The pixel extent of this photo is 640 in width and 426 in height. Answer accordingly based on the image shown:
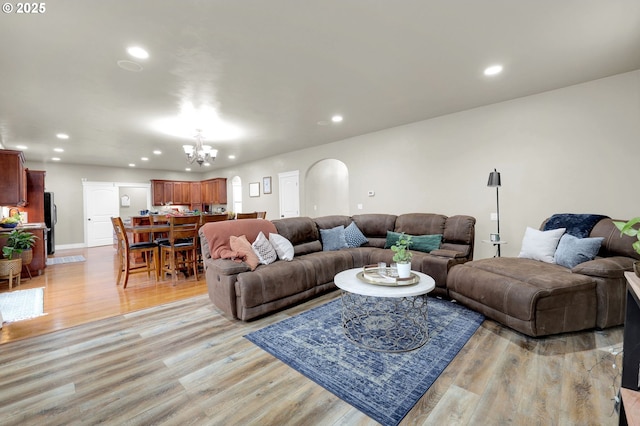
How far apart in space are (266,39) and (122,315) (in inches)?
129

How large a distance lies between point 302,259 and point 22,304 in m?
3.61

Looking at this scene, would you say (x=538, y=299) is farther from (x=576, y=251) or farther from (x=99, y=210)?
(x=99, y=210)

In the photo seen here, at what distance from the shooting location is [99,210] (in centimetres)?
891

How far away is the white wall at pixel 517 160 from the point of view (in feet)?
10.4

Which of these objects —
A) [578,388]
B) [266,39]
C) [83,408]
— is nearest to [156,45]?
[266,39]

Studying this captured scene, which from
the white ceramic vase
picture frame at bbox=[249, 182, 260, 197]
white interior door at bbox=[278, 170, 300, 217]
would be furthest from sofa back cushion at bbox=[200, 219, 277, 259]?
picture frame at bbox=[249, 182, 260, 197]

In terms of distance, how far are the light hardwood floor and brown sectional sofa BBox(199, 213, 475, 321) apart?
377 millimetres

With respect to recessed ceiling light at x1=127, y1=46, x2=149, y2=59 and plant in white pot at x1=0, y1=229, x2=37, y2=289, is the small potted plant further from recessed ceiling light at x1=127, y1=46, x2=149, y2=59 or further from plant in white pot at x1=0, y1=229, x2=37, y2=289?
plant in white pot at x1=0, y1=229, x2=37, y2=289

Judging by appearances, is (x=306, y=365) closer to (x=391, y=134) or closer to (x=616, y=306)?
(x=616, y=306)

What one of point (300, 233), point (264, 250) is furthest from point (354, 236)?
point (264, 250)

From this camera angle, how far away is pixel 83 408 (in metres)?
1.65

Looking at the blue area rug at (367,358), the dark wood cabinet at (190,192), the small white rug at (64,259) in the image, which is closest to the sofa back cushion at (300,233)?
the blue area rug at (367,358)

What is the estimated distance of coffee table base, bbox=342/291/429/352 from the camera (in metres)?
2.33

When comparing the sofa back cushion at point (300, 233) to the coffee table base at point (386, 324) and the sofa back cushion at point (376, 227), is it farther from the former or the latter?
the coffee table base at point (386, 324)
